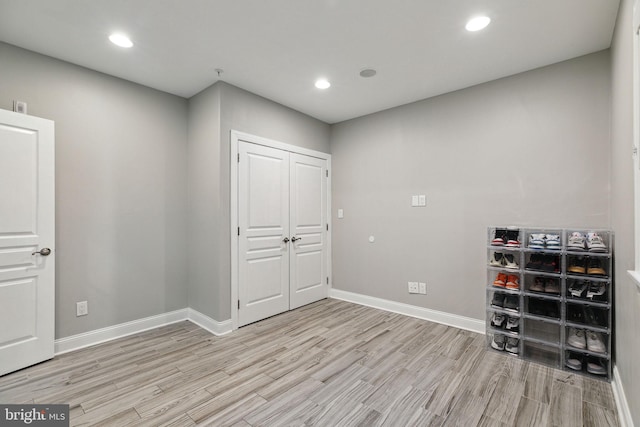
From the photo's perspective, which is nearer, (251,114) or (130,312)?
(130,312)

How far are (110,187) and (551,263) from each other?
4.10 m

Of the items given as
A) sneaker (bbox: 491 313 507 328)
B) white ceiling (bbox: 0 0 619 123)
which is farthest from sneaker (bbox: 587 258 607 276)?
white ceiling (bbox: 0 0 619 123)

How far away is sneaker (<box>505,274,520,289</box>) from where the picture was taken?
2.61 meters

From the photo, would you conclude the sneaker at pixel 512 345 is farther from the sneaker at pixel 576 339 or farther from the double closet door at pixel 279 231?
the double closet door at pixel 279 231

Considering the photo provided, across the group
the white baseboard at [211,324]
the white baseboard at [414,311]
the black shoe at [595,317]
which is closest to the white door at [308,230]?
the white baseboard at [414,311]

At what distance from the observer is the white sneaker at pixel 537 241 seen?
98.5 inches

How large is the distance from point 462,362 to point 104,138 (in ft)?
12.7

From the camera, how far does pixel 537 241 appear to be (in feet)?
8.30

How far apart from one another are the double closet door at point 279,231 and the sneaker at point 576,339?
9.01 feet

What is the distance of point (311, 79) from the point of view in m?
3.05

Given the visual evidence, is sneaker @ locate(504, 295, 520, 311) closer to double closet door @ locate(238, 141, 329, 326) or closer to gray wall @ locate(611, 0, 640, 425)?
gray wall @ locate(611, 0, 640, 425)

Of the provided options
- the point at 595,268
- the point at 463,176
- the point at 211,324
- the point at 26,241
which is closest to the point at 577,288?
the point at 595,268

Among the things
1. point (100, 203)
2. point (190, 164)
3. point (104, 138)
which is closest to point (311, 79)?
point (190, 164)

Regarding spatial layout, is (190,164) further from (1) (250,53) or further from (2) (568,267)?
(2) (568,267)
